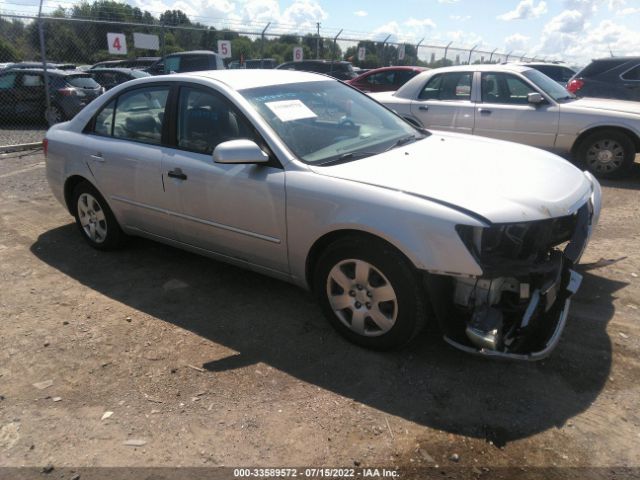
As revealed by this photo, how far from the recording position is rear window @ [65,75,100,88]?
1236 cm

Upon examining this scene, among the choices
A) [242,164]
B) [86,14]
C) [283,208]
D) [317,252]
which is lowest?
[317,252]

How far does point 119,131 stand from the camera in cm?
436

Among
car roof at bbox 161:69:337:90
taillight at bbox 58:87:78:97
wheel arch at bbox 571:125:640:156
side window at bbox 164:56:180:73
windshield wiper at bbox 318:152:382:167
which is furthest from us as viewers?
side window at bbox 164:56:180:73

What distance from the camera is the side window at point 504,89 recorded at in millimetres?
7383

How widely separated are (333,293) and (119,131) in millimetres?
2457

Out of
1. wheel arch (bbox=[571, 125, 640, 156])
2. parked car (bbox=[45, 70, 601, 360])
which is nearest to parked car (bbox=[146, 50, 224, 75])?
wheel arch (bbox=[571, 125, 640, 156])

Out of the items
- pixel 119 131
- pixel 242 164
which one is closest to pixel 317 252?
pixel 242 164

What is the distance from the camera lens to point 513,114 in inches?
290

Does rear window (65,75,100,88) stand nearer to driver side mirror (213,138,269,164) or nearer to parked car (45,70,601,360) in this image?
parked car (45,70,601,360)

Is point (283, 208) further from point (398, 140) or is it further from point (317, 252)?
point (398, 140)

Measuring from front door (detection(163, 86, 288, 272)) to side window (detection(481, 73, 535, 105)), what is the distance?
17.0 feet

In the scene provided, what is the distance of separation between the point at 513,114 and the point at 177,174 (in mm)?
5391

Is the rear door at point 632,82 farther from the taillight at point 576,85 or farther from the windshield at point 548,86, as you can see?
the windshield at point 548,86

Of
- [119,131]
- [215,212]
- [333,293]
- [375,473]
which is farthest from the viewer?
[119,131]
